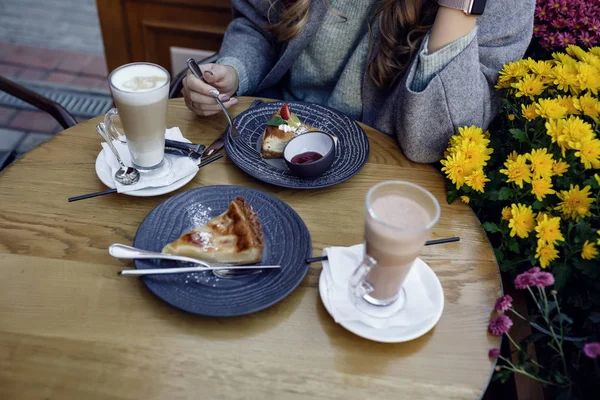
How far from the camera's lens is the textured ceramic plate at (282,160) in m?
1.30

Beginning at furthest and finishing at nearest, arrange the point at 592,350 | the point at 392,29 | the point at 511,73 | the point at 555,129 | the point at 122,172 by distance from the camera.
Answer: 1. the point at 392,29
2. the point at 511,73
3. the point at 122,172
4. the point at 555,129
5. the point at 592,350

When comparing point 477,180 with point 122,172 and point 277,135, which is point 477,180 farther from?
point 122,172

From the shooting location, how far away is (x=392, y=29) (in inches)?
59.9

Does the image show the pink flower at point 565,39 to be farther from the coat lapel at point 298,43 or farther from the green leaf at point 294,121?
A: the green leaf at point 294,121

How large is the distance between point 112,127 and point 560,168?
41.6 inches

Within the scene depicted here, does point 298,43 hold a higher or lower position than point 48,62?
higher

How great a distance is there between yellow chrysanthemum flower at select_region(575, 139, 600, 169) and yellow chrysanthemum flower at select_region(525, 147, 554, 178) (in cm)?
6

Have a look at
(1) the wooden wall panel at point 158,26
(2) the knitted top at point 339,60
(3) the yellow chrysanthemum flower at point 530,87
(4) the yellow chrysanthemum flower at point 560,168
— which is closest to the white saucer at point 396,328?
(4) the yellow chrysanthemum flower at point 560,168

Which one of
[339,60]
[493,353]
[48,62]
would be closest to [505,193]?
[493,353]

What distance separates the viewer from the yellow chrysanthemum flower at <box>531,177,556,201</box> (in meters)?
1.14

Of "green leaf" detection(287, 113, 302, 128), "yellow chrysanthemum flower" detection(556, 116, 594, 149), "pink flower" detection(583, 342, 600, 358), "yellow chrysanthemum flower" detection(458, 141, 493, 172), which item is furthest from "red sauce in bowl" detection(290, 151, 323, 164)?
"pink flower" detection(583, 342, 600, 358)

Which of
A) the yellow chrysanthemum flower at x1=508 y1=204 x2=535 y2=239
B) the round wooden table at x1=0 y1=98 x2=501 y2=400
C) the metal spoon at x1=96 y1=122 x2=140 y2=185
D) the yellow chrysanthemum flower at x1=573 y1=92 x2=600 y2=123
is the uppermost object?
the yellow chrysanthemum flower at x1=573 y1=92 x2=600 y2=123

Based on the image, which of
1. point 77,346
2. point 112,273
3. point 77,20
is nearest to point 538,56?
point 112,273

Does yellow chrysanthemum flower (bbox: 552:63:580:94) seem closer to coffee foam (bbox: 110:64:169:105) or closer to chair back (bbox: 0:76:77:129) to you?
coffee foam (bbox: 110:64:169:105)
